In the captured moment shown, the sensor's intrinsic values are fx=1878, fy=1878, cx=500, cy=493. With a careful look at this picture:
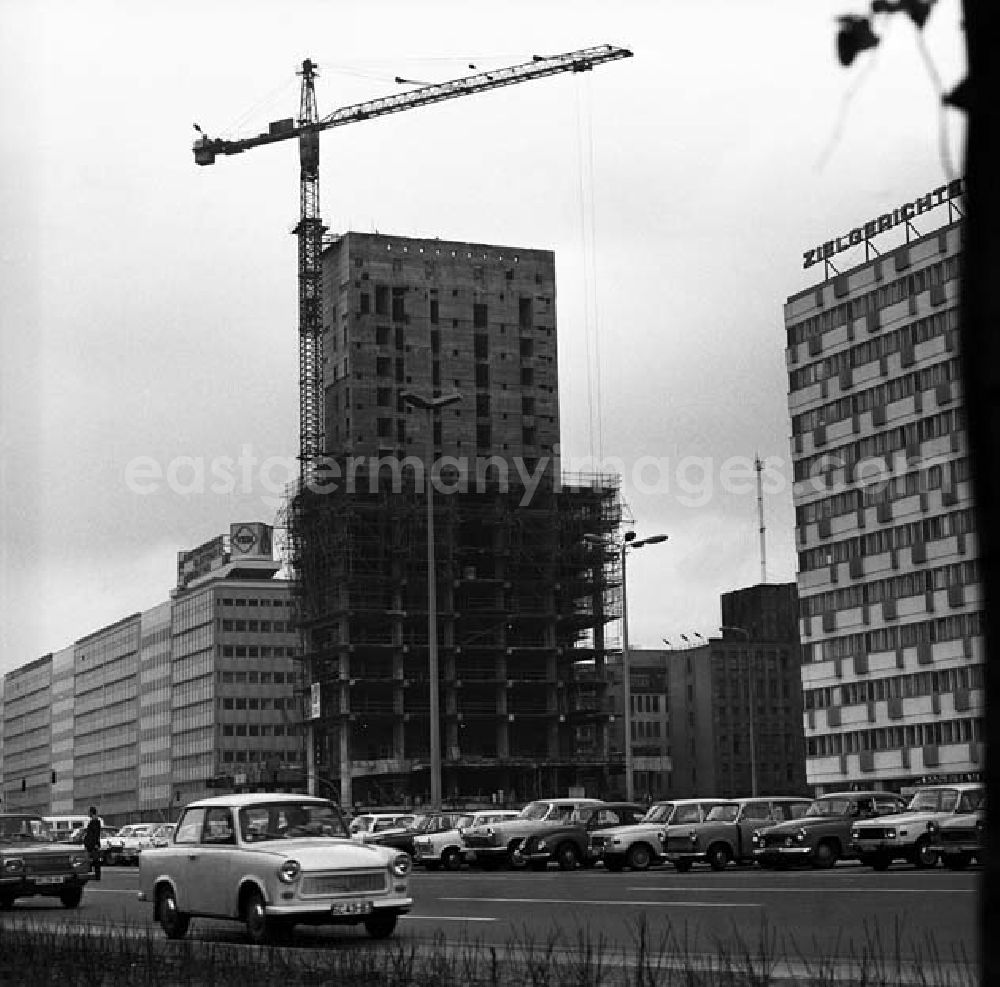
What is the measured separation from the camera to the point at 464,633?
13625 centimetres

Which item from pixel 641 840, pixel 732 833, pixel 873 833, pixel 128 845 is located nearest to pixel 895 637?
pixel 128 845

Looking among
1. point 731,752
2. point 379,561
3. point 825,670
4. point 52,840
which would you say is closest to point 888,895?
point 52,840

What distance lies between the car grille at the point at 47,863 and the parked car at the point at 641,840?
12.7m

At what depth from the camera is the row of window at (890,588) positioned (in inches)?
3681

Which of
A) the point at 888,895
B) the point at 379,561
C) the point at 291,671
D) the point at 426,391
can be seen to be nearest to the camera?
the point at 888,895

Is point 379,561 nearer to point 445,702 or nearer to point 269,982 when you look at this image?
point 445,702

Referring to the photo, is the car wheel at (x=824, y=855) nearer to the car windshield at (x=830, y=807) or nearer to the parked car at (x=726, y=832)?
the car windshield at (x=830, y=807)

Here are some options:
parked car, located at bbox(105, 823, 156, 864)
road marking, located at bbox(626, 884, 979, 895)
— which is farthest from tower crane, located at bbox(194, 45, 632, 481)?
road marking, located at bbox(626, 884, 979, 895)

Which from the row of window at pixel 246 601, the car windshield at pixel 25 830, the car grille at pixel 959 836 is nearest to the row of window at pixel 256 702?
the row of window at pixel 246 601

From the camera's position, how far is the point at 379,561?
133000mm

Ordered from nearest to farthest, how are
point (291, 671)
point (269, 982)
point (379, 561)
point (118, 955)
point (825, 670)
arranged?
point (269, 982), point (118, 955), point (825, 670), point (379, 561), point (291, 671)

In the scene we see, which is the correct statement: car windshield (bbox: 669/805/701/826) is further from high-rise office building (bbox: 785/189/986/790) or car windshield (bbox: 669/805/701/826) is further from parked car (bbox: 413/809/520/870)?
high-rise office building (bbox: 785/189/986/790)

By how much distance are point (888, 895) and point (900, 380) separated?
77.8 metres

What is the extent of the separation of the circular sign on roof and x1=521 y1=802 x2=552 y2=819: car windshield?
135 meters
